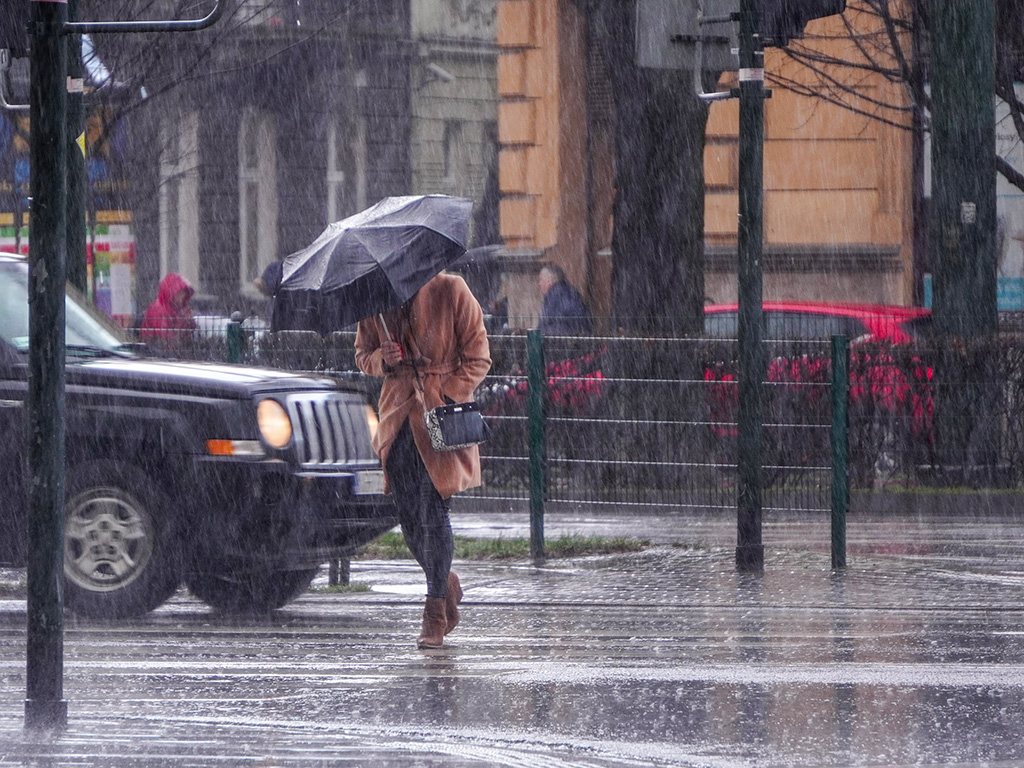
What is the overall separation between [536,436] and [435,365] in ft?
11.5

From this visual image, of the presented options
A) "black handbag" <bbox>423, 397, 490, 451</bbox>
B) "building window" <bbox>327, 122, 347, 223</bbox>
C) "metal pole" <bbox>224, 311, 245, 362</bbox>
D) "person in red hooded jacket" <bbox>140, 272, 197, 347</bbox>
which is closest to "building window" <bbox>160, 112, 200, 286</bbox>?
"building window" <bbox>327, 122, 347, 223</bbox>

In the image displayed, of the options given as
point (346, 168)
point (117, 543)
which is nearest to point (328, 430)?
point (117, 543)

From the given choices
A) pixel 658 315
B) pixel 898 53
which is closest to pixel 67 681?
pixel 658 315

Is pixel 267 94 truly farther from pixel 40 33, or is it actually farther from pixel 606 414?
pixel 40 33

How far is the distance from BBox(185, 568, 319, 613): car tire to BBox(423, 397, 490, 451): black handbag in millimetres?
1754

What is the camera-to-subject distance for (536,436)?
12.0 m

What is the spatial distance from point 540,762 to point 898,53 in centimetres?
1418

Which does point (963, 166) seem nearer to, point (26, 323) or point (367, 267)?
point (26, 323)

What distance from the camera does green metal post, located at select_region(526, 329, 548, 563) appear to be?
38.7 feet

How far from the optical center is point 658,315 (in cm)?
1784

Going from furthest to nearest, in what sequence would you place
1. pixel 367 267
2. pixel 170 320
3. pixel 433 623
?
pixel 170 320, pixel 433 623, pixel 367 267

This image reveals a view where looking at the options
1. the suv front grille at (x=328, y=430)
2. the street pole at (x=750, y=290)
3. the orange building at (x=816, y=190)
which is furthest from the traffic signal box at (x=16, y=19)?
the orange building at (x=816, y=190)

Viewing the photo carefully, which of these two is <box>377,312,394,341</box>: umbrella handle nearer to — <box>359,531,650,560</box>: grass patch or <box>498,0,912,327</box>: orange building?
<box>359,531,650,560</box>: grass patch

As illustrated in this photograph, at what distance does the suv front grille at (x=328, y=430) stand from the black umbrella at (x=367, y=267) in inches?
37.5
